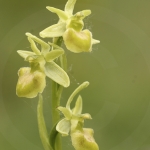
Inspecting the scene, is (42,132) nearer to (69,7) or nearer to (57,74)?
(57,74)

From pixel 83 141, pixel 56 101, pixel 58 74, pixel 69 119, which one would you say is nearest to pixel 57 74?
pixel 58 74

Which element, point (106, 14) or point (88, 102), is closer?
point (88, 102)

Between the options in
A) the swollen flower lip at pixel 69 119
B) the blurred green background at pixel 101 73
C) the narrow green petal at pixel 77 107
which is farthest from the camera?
the blurred green background at pixel 101 73

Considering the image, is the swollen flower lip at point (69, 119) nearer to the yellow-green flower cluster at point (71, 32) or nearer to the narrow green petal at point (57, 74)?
the narrow green petal at point (57, 74)

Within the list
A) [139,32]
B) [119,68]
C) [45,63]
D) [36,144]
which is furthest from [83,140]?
[139,32]

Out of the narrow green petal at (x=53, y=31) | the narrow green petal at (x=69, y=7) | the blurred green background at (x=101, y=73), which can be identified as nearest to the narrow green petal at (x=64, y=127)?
the narrow green petal at (x=53, y=31)

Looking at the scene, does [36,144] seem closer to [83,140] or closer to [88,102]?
[88,102]

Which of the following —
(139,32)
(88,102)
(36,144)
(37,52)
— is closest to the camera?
(37,52)
